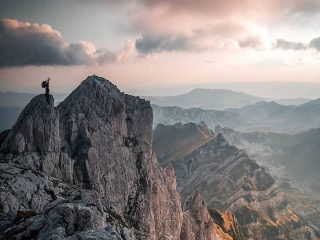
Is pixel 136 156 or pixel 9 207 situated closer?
pixel 9 207

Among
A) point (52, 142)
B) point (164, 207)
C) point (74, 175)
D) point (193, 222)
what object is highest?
point (52, 142)

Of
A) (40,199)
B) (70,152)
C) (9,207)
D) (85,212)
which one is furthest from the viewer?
(70,152)

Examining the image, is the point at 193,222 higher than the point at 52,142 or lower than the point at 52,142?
lower

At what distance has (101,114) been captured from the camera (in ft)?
435

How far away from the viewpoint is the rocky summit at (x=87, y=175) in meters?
58.5

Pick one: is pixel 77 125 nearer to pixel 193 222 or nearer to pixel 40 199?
pixel 40 199

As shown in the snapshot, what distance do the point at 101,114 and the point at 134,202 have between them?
106ft

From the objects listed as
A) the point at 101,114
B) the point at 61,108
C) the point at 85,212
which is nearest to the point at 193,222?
the point at 101,114

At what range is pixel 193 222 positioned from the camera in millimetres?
172125

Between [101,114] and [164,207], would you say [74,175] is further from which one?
[164,207]

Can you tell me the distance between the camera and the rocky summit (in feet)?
192

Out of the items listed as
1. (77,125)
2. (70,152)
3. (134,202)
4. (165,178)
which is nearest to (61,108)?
(77,125)

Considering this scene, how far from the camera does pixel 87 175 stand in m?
109

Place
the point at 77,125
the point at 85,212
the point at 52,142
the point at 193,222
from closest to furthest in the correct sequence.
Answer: the point at 85,212 → the point at 52,142 → the point at 77,125 → the point at 193,222
